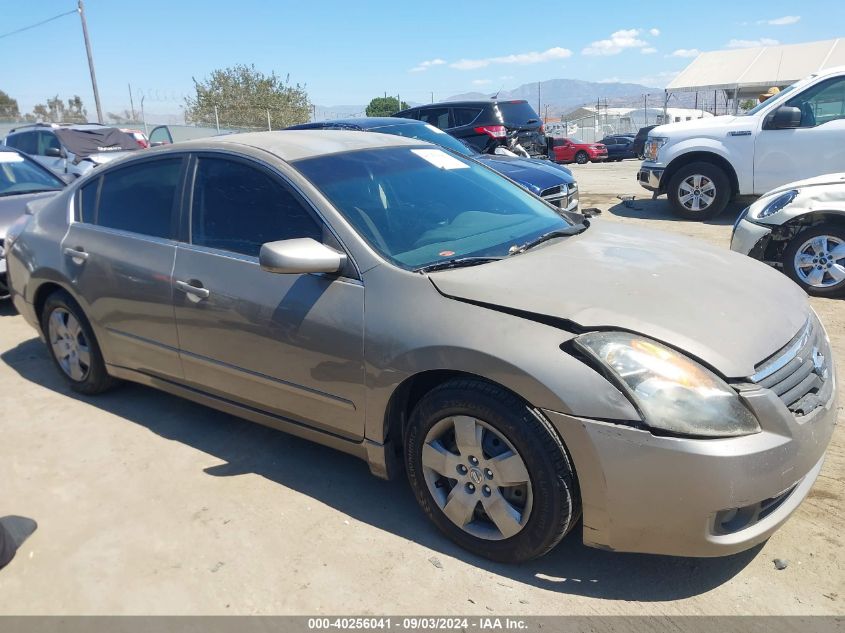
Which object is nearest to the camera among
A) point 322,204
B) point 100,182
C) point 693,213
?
point 322,204

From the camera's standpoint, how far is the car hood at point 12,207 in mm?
6617

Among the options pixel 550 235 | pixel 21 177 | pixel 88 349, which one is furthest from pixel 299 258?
pixel 21 177

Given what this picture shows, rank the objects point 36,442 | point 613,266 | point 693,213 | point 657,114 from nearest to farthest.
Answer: point 613,266 → point 36,442 → point 693,213 → point 657,114

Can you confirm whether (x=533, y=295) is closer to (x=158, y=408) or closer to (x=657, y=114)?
(x=158, y=408)

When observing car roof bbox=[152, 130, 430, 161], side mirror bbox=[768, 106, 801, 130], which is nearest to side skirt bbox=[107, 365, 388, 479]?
car roof bbox=[152, 130, 430, 161]

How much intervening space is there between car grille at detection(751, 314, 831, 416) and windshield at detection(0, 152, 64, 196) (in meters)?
7.60

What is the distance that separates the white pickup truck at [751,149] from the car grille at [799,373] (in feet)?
23.0

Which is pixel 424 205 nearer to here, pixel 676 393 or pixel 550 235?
pixel 550 235

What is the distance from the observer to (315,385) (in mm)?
3016

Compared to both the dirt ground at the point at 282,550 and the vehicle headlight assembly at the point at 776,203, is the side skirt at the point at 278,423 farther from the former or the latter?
the vehicle headlight assembly at the point at 776,203

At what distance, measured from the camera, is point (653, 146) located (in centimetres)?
1011

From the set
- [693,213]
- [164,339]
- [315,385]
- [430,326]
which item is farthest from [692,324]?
[693,213]

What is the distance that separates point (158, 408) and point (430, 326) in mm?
2493

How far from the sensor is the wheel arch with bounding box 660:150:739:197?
9500 millimetres
